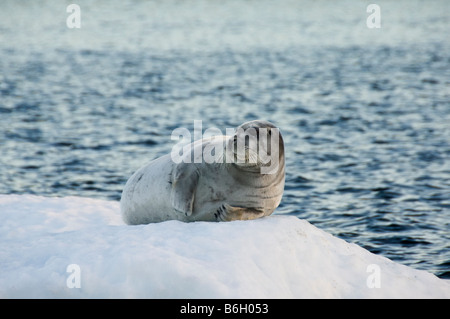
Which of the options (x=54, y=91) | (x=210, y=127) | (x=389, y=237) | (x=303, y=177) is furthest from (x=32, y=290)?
(x=54, y=91)

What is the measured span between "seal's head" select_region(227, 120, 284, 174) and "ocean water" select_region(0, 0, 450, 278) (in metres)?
2.82

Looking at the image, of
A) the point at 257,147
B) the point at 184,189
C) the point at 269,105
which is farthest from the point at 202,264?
the point at 269,105

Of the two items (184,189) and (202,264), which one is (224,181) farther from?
(202,264)

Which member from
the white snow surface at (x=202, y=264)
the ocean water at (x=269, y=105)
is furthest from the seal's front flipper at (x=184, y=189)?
the ocean water at (x=269, y=105)

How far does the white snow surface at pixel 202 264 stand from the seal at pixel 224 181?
235 millimetres

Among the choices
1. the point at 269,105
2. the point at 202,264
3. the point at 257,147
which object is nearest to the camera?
the point at 202,264

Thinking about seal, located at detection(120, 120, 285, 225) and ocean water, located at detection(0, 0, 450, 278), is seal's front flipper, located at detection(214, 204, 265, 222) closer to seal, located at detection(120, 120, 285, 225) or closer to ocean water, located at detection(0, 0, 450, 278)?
seal, located at detection(120, 120, 285, 225)

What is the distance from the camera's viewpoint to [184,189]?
273 inches

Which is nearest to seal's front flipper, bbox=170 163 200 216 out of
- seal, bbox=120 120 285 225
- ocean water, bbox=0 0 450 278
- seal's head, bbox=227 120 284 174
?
seal, bbox=120 120 285 225

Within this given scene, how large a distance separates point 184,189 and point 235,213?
1.75 feet

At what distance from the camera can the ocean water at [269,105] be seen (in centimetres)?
1154

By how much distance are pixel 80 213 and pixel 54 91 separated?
42.8 feet

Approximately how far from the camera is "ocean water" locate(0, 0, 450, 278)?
11539 mm
